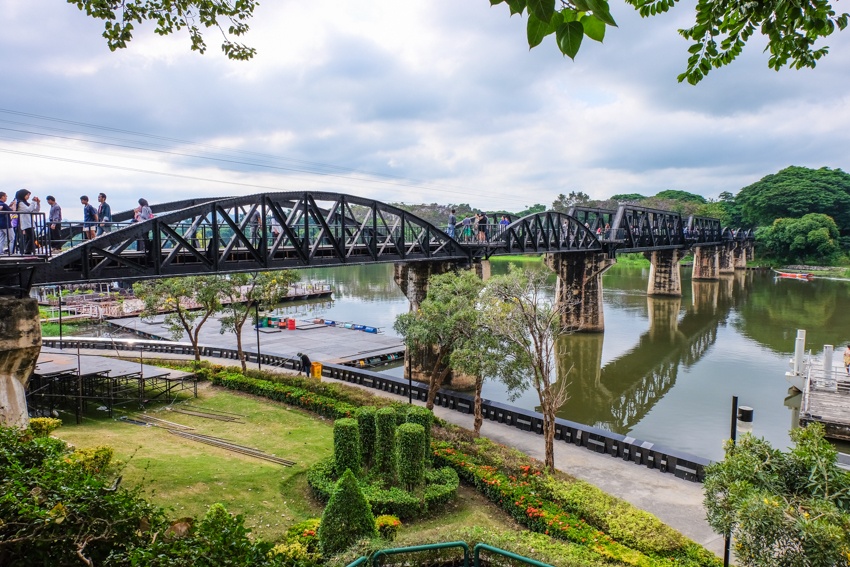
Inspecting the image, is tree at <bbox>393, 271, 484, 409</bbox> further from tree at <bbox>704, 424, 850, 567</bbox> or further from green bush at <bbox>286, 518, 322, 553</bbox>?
tree at <bbox>704, 424, 850, 567</bbox>

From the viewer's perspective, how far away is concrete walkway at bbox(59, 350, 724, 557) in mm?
12320

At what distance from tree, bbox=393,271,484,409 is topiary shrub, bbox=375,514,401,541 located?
27.3 feet

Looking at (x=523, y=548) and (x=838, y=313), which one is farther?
(x=838, y=313)

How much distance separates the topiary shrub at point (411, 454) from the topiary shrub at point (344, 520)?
3.06 meters

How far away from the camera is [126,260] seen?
46.9 feet

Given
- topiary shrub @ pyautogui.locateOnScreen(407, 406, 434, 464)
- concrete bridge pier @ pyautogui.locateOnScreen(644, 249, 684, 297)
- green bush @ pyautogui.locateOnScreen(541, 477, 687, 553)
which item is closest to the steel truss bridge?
topiary shrub @ pyautogui.locateOnScreen(407, 406, 434, 464)

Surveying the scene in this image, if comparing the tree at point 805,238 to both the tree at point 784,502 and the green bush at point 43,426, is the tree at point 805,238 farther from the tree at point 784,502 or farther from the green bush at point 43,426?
the green bush at point 43,426

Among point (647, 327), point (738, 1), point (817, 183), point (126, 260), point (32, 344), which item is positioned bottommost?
point (647, 327)

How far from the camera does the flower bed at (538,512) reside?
9898 mm

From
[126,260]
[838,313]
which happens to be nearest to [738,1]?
[126,260]

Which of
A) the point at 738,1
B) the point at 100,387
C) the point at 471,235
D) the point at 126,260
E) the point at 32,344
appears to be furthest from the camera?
the point at 471,235

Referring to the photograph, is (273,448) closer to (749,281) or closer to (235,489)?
(235,489)

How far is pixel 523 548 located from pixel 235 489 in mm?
7489

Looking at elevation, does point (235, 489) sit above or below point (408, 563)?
below
